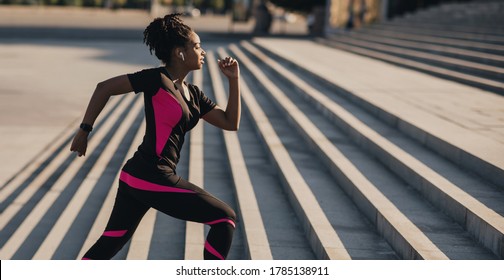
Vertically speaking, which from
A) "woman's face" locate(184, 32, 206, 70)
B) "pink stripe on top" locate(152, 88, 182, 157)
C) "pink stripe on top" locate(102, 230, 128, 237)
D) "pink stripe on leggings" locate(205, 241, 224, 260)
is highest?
"woman's face" locate(184, 32, 206, 70)

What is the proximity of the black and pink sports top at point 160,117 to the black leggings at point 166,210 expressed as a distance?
0.45ft

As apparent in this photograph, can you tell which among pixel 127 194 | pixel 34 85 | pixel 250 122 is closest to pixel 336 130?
pixel 250 122

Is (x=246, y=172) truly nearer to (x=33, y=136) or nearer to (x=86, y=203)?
(x=86, y=203)

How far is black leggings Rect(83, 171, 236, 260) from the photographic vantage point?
3912 mm

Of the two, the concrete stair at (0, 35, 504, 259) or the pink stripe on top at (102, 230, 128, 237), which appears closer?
the pink stripe on top at (102, 230, 128, 237)

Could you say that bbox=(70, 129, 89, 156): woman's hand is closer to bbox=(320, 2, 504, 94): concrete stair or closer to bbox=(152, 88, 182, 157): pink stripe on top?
bbox=(152, 88, 182, 157): pink stripe on top

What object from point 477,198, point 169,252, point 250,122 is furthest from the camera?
point 250,122

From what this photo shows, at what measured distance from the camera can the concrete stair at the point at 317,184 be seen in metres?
5.53

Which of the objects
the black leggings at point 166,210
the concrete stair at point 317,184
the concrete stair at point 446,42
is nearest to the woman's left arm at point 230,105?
the black leggings at point 166,210

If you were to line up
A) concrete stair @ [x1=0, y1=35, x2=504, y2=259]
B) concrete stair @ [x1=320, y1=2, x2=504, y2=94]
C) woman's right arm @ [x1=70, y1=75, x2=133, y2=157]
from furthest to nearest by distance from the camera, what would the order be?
1. concrete stair @ [x1=320, y1=2, x2=504, y2=94]
2. concrete stair @ [x1=0, y1=35, x2=504, y2=259]
3. woman's right arm @ [x1=70, y1=75, x2=133, y2=157]

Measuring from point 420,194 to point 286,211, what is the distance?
116 centimetres

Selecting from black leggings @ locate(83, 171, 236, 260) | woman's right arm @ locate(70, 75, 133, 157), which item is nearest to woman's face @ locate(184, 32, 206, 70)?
woman's right arm @ locate(70, 75, 133, 157)

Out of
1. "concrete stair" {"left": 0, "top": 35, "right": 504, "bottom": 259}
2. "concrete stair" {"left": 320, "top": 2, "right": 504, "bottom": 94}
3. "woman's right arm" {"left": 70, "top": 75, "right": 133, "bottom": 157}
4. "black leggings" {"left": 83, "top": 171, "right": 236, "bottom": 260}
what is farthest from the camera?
"concrete stair" {"left": 320, "top": 2, "right": 504, "bottom": 94}

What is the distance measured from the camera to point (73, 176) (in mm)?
9156
